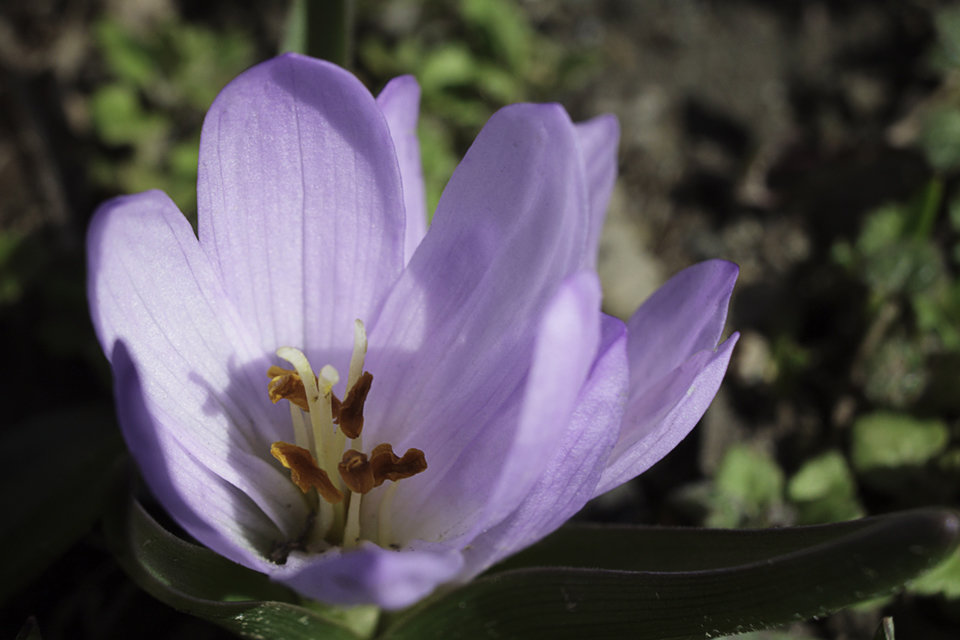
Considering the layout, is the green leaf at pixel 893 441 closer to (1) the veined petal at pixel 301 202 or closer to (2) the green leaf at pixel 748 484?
(2) the green leaf at pixel 748 484

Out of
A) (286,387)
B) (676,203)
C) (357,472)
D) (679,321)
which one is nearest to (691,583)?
(679,321)

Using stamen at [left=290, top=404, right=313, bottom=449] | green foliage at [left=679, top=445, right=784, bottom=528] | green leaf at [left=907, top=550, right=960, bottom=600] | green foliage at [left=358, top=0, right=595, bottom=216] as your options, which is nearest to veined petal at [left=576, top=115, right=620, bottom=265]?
stamen at [left=290, top=404, right=313, bottom=449]

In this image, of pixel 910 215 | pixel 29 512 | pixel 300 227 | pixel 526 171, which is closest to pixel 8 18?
pixel 29 512

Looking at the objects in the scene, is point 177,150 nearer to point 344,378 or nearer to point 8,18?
point 8,18

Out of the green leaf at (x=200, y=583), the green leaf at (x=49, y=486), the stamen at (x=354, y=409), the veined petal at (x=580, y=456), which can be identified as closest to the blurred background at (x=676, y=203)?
the green leaf at (x=49, y=486)

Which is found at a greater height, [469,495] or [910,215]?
[469,495]
